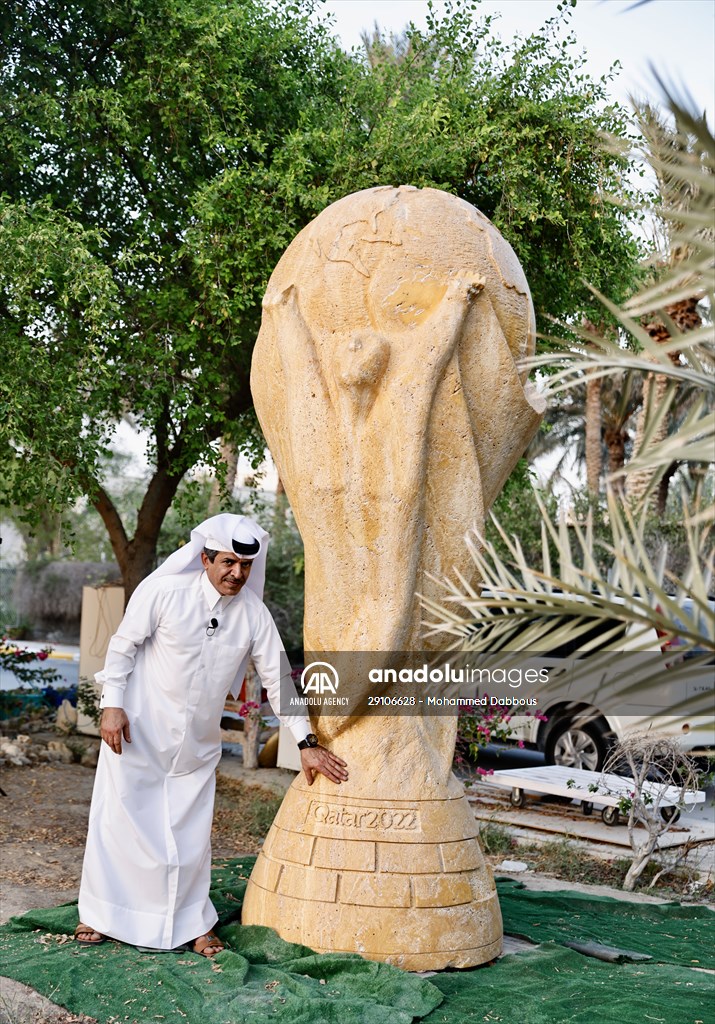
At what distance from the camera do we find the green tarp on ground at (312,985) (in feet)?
13.5

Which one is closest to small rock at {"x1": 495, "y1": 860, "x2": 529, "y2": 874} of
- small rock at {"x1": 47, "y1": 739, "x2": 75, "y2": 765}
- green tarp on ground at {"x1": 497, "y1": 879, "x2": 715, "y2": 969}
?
green tarp on ground at {"x1": 497, "y1": 879, "x2": 715, "y2": 969}

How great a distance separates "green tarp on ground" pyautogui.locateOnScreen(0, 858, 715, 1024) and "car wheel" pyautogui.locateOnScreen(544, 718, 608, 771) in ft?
17.0

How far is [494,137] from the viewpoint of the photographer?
8969 millimetres

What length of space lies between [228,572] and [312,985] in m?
1.69

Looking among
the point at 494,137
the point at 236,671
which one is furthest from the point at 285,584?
the point at 236,671

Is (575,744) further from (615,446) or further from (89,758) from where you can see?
(615,446)

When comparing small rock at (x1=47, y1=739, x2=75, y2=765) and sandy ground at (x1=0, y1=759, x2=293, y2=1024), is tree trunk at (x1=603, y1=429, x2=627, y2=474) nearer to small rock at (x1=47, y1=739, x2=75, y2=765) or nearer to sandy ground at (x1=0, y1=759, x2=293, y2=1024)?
sandy ground at (x1=0, y1=759, x2=293, y2=1024)

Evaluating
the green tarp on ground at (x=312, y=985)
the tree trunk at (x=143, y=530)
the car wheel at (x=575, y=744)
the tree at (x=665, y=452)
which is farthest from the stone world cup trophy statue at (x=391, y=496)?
the tree trunk at (x=143, y=530)

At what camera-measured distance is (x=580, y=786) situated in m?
8.91

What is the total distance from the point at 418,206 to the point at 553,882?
4.29m

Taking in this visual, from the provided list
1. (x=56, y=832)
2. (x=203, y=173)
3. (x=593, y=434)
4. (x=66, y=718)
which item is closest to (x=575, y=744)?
(x=56, y=832)

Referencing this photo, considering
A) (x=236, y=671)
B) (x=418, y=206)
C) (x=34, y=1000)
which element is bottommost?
(x=34, y=1000)

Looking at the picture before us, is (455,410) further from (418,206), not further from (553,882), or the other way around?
(553,882)

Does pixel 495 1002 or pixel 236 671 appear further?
pixel 236 671
